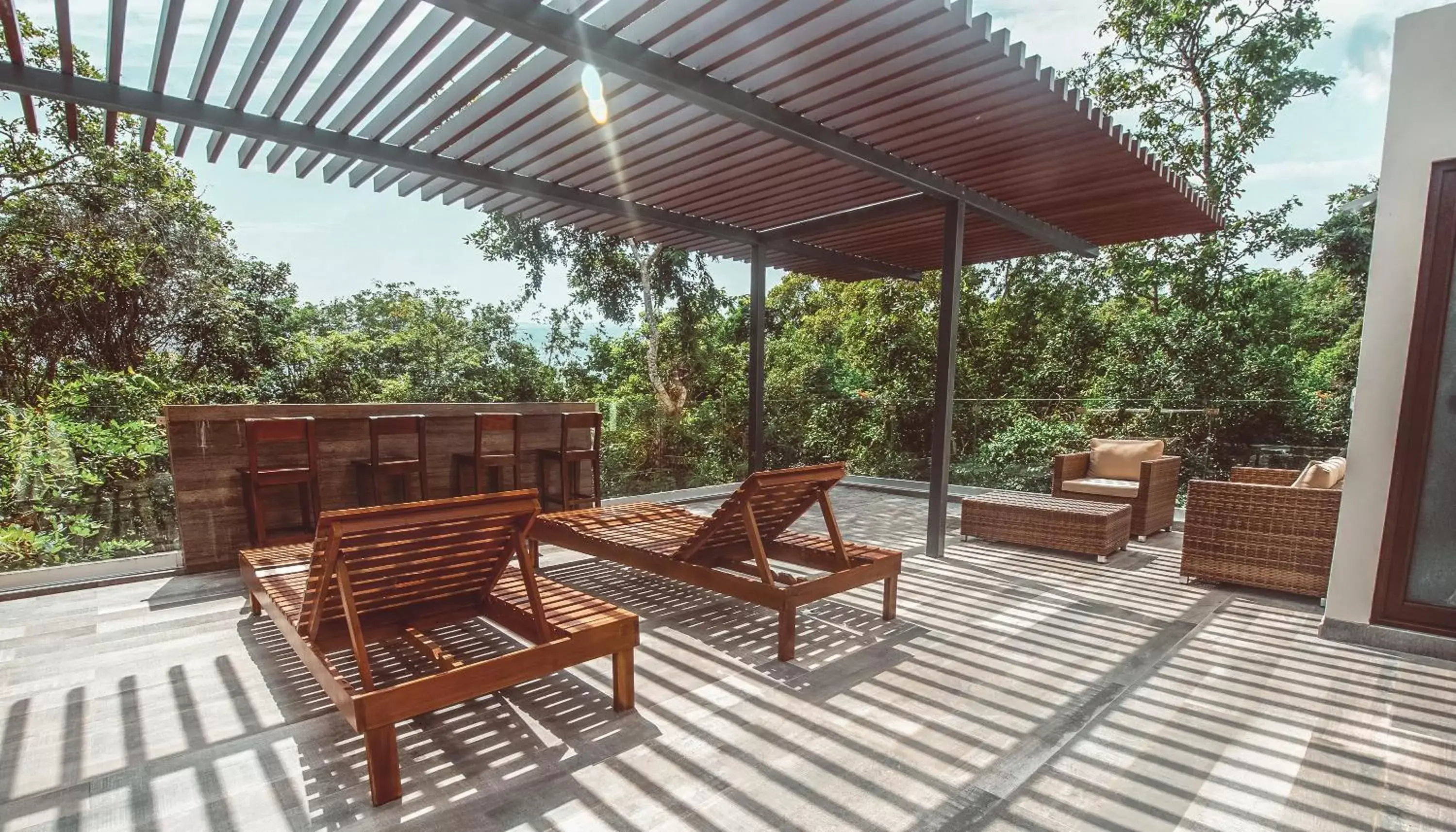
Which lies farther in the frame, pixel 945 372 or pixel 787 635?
pixel 945 372

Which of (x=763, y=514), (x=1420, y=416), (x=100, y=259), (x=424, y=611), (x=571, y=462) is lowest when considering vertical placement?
(x=424, y=611)

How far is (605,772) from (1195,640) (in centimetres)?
319

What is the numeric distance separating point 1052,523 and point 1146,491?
119 cm

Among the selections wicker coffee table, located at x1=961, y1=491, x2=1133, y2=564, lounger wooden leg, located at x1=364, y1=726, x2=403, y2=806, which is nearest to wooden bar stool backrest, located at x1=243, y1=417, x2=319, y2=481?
lounger wooden leg, located at x1=364, y1=726, x2=403, y2=806

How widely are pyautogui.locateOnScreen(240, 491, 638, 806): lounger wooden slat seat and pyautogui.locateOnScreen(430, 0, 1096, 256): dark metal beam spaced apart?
6.16 feet

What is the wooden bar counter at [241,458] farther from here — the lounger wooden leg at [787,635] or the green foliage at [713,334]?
the lounger wooden leg at [787,635]

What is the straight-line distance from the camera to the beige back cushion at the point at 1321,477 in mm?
4270

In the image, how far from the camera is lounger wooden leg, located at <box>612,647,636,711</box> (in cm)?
257

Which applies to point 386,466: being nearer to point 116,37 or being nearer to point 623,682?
point 116,37

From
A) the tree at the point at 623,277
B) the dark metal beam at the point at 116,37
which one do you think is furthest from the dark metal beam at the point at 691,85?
the tree at the point at 623,277

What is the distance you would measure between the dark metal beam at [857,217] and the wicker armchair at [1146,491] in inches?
113


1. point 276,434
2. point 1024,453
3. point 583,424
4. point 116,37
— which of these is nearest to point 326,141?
point 116,37

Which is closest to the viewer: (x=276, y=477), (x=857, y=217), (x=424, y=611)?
(x=424, y=611)

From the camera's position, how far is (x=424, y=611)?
270 cm
